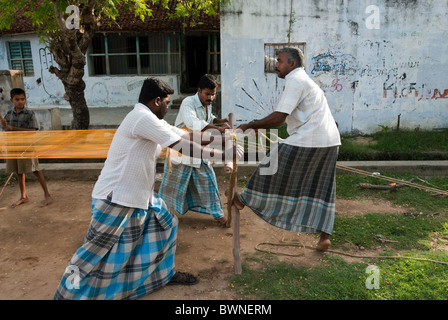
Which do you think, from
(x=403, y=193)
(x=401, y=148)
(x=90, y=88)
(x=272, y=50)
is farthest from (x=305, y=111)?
(x=90, y=88)

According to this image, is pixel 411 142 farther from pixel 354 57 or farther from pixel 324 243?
pixel 324 243

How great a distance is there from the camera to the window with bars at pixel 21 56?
13000 millimetres

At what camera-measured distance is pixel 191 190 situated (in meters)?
4.19

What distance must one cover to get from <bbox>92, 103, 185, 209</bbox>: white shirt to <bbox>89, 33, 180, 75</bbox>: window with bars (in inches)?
438

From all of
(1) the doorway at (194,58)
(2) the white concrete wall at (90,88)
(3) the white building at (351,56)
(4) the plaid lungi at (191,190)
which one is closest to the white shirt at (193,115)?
(4) the plaid lungi at (191,190)

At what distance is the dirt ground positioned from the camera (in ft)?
9.91

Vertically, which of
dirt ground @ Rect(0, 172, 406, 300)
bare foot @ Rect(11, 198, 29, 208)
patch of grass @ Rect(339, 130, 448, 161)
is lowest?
dirt ground @ Rect(0, 172, 406, 300)

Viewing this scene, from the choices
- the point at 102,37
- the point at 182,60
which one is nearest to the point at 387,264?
the point at 182,60

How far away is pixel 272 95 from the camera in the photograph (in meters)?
8.47

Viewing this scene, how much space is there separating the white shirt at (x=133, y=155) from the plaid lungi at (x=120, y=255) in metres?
0.09

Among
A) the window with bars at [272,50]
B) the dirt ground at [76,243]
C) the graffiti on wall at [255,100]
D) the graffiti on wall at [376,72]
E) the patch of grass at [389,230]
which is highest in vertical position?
the window with bars at [272,50]

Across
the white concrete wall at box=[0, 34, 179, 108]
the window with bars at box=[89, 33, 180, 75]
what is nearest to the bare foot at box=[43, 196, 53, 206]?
the white concrete wall at box=[0, 34, 179, 108]

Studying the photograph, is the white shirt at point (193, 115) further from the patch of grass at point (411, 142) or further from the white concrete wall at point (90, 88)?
the white concrete wall at point (90, 88)

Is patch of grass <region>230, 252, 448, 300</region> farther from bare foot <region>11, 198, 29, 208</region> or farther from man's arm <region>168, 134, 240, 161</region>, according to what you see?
bare foot <region>11, 198, 29, 208</region>
